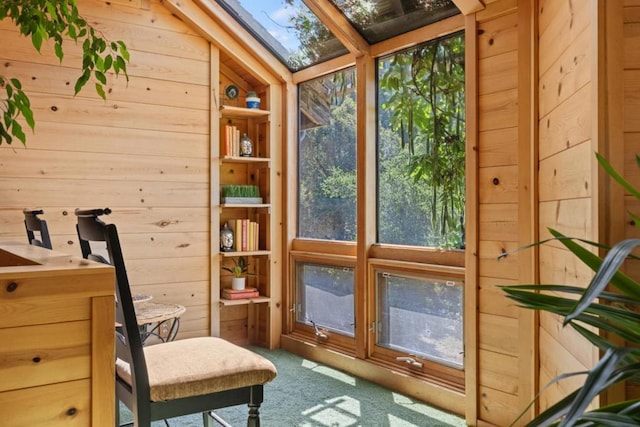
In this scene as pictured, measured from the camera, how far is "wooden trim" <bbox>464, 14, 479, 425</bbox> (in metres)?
2.44

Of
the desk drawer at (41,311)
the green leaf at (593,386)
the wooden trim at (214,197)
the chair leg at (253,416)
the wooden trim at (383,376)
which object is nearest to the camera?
the green leaf at (593,386)

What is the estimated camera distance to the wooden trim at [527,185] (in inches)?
82.7

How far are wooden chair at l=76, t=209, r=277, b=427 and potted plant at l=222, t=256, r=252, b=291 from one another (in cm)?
194

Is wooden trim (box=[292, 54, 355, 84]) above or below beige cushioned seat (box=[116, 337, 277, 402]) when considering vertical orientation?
above

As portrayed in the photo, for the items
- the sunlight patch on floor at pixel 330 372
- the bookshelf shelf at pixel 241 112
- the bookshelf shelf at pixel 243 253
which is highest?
the bookshelf shelf at pixel 241 112

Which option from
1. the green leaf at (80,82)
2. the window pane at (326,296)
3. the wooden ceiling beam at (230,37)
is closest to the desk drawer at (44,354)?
the green leaf at (80,82)

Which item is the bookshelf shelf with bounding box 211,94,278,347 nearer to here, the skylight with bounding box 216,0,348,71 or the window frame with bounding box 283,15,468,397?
the window frame with bounding box 283,15,468,397

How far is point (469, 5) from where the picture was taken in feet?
7.87

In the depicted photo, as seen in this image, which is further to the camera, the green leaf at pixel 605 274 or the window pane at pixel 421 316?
the window pane at pixel 421 316

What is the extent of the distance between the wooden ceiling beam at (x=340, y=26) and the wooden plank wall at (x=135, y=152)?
979mm

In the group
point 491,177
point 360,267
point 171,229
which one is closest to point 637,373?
point 491,177

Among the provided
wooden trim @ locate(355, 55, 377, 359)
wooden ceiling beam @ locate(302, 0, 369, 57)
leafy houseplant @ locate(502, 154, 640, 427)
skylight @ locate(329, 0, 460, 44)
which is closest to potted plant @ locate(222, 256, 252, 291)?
wooden trim @ locate(355, 55, 377, 359)

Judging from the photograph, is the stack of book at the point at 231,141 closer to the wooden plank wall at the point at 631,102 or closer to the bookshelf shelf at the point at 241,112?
the bookshelf shelf at the point at 241,112

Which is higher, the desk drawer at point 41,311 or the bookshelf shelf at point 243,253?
the desk drawer at point 41,311
